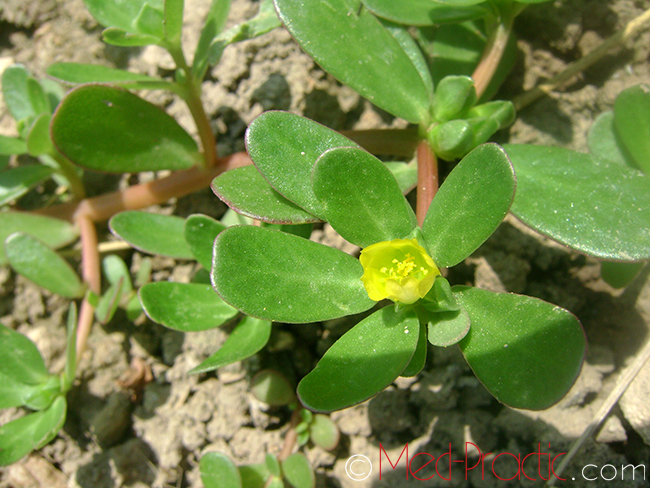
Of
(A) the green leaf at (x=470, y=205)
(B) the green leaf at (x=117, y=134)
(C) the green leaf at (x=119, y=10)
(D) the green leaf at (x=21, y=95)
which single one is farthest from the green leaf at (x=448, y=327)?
(D) the green leaf at (x=21, y=95)

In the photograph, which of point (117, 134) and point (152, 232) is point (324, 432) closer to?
point (152, 232)

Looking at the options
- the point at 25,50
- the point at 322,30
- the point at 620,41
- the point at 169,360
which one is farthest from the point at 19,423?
the point at 620,41

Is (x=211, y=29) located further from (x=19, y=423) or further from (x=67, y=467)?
(x=67, y=467)

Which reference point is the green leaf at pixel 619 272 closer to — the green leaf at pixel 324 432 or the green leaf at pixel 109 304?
the green leaf at pixel 324 432

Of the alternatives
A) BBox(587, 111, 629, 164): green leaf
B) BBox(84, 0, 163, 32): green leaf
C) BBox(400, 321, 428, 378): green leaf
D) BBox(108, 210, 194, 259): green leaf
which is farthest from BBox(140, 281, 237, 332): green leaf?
BBox(587, 111, 629, 164): green leaf

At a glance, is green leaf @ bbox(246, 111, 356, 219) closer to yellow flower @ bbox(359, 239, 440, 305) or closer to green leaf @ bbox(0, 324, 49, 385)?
yellow flower @ bbox(359, 239, 440, 305)

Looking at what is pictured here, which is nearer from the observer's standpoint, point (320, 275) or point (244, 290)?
point (244, 290)

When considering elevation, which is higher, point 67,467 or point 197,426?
point 197,426
